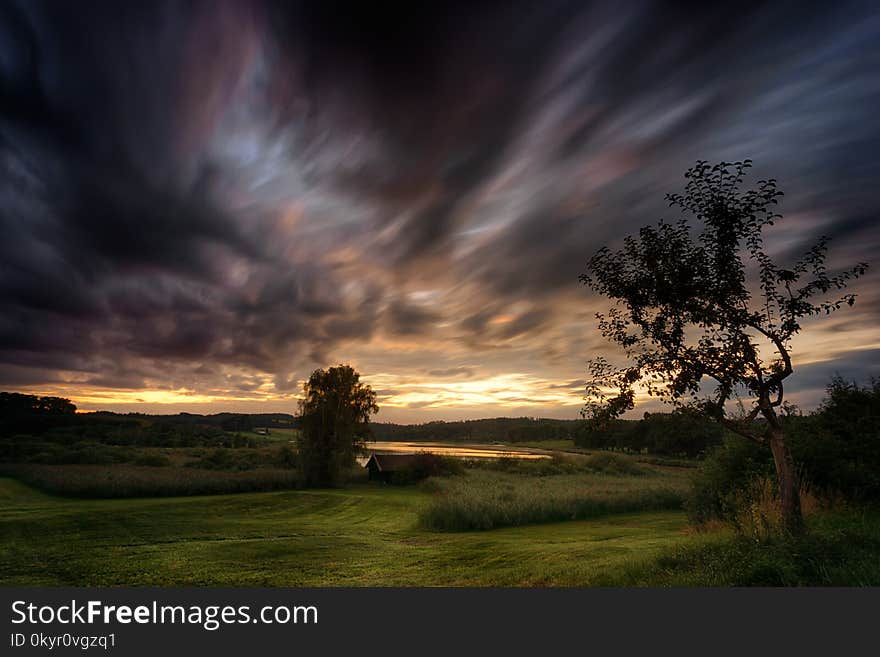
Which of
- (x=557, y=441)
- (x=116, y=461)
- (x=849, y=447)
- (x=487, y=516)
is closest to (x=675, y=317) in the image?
(x=849, y=447)

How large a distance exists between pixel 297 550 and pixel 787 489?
15.2 metres

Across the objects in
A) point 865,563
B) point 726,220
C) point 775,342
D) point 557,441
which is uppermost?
point 726,220

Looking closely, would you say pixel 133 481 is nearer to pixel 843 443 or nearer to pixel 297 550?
pixel 297 550

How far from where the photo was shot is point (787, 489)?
10.6m

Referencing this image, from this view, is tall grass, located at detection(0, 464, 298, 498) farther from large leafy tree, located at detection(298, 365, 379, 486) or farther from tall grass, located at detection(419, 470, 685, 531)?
tall grass, located at detection(419, 470, 685, 531)

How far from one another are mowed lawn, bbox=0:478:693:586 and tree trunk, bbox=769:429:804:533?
2.84 metres

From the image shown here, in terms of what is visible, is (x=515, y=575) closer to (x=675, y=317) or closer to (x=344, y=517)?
(x=675, y=317)

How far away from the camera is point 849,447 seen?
15844 millimetres

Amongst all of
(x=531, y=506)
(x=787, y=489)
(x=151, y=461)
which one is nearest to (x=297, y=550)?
(x=787, y=489)

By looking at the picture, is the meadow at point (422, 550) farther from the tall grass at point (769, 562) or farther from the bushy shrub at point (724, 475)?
the bushy shrub at point (724, 475)

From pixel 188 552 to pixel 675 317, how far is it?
17645 mm

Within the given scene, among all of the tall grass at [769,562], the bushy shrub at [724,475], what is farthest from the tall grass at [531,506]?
the tall grass at [769,562]

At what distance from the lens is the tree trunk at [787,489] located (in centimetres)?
1036

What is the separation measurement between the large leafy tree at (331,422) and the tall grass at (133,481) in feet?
14.0
